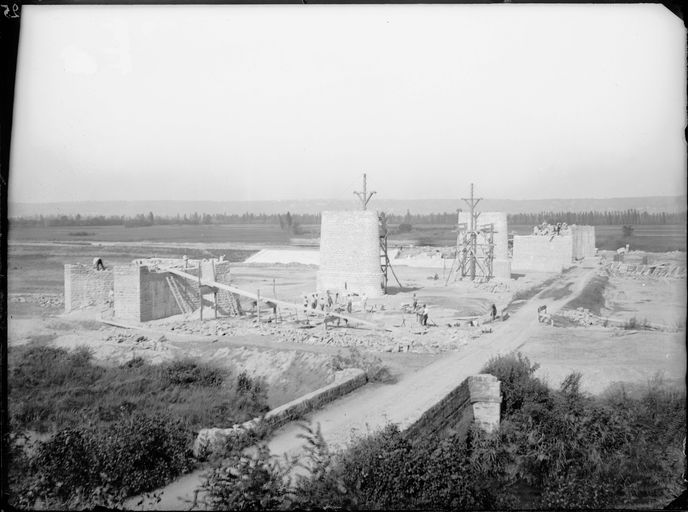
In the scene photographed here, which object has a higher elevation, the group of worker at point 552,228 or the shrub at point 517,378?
the group of worker at point 552,228

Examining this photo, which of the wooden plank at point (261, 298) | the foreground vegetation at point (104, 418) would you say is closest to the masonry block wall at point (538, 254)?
the wooden plank at point (261, 298)

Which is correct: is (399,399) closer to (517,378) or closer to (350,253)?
(517,378)

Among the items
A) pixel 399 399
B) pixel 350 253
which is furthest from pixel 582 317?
pixel 350 253

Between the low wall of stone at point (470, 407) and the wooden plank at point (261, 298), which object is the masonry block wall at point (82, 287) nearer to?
the wooden plank at point (261, 298)

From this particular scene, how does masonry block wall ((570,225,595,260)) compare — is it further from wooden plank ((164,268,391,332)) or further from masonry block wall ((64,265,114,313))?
masonry block wall ((64,265,114,313))

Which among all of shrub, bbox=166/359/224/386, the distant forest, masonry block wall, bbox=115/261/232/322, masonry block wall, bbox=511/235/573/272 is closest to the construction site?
masonry block wall, bbox=115/261/232/322
